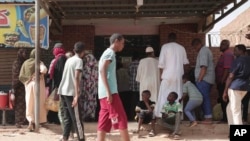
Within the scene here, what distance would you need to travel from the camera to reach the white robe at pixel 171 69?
9258 millimetres

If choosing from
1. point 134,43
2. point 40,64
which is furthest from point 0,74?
point 134,43

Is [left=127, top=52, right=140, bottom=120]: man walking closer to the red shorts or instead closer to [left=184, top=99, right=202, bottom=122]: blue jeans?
[left=184, top=99, right=202, bottom=122]: blue jeans

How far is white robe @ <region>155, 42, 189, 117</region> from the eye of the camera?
30.4 ft

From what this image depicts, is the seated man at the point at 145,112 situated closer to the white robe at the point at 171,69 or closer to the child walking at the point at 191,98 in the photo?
the white robe at the point at 171,69

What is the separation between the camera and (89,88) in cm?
1045

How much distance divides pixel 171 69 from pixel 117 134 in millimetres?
1688

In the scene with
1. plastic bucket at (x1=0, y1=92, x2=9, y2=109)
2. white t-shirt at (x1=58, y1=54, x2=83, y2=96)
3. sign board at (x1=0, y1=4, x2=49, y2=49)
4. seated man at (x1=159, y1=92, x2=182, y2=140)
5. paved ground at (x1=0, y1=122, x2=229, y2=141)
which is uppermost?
sign board at (x1=0, y1=4, x2=49, y2=49)

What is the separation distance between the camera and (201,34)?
1324 centimetres

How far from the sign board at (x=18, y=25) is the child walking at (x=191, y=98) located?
3.73 metres

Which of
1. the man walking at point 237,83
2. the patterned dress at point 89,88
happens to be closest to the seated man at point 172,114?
the man walking at point 237,83

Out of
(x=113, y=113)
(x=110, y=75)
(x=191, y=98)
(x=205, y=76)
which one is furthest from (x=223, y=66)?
(x=113, y=113)

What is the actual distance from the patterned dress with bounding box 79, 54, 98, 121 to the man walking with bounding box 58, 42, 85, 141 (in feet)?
6.84

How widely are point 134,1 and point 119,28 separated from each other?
247 cm

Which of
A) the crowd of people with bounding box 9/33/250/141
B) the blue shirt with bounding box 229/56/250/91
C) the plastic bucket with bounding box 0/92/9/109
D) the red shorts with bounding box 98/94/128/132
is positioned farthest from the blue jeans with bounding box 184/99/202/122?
the plastic bucket with bounding box 0/92/9/109
